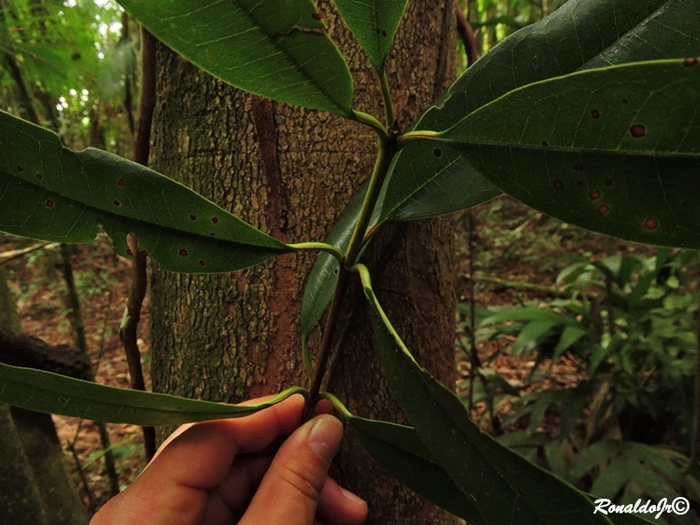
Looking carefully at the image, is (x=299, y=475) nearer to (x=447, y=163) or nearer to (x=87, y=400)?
(x=87, y=400)

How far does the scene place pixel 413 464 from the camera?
58cm

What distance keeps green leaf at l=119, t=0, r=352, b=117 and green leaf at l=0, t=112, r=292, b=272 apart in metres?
0.14

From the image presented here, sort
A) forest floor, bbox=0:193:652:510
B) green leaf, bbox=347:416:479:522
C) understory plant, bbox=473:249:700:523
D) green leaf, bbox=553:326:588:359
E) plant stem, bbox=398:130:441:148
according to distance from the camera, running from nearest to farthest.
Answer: plant stem, bbox=398:130:441:148
green leaf, bbox=347:416:479:522
understory plant, bbox=473:249:700:523
green leaf, bbox=553:326:588:359
forest floor, bbox=0:193:652:510

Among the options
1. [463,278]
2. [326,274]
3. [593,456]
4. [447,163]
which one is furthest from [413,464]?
[463,278]

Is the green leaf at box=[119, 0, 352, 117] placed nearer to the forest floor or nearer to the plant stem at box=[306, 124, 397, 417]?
the plant stem at box=[306, 124, 397, 417]

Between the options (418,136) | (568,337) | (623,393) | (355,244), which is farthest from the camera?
(568,337)

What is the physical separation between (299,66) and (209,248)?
223 mm

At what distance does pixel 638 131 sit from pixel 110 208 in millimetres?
484

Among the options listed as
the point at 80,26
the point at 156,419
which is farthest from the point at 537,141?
the point at 80,26

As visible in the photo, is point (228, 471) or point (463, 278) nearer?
point (228, 471)

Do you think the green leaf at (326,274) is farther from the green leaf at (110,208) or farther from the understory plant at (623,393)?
the understory plant at (623,393)

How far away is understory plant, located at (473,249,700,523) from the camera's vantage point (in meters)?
1.56

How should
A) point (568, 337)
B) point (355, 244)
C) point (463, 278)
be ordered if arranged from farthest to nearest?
point (463, 278) < point (568, 337) < point (355, 244)

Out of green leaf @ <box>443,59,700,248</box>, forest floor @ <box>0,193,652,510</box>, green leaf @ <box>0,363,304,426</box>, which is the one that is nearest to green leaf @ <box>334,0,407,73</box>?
green leaf @ <box>443,59,700,248</box>
